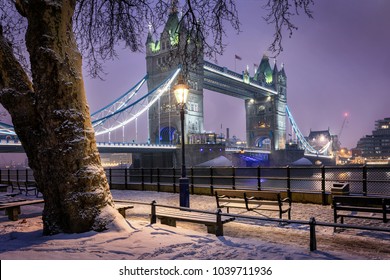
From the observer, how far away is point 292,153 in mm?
73812

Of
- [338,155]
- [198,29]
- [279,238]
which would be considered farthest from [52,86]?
[338,155]

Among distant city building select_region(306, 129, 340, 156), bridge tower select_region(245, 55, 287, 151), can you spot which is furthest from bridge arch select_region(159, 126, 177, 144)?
distant city building select_region(306, 129, 340, 156)

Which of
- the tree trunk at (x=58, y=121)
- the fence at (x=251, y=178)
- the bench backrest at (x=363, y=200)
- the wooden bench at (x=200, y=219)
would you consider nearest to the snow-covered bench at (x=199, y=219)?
the wooden bench at (x=200, y=219)

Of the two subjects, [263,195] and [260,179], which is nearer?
[263,195]

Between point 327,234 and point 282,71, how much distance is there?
96726 millimetres

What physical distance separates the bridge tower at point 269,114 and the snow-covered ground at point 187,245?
256 feet

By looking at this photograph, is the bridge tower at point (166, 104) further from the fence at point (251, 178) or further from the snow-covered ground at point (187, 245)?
the snow-covered ground at point (187, 245)

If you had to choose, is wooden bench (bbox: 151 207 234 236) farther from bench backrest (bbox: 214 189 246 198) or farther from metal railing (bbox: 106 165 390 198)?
metal railing (bbox: 106 165 390 198)

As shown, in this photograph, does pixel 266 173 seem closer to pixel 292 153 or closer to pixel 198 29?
pixel 292 153
